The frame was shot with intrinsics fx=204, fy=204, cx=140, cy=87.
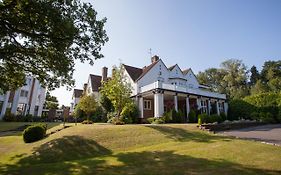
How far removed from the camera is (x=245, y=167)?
757 cm

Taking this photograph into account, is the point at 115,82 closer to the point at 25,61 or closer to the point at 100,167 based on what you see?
the point at 25,61

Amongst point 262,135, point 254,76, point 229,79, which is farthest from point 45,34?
point 254,76

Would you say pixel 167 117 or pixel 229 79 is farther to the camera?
pixel 229 79

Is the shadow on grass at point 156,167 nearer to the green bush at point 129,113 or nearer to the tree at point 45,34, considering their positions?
the tree at point 45,34

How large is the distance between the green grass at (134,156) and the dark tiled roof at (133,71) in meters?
18.4

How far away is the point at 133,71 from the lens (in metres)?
37.0

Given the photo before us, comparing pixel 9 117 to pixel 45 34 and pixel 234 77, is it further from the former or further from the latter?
pixel 234 77

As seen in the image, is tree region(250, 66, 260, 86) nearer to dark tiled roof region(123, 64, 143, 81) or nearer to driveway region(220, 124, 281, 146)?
dark tiled roof region(123, 64, 143, 81)

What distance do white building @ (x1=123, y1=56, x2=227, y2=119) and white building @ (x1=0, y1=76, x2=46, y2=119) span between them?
830 inches

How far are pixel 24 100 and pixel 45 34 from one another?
38.0 meters

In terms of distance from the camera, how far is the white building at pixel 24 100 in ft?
128

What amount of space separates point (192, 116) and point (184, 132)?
1149 cm

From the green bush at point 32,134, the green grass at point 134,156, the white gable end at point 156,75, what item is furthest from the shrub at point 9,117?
the white gable end at point 156,75

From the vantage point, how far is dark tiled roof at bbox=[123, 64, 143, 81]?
35250 mm
